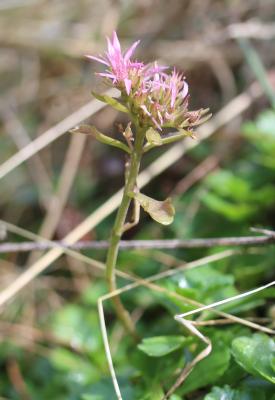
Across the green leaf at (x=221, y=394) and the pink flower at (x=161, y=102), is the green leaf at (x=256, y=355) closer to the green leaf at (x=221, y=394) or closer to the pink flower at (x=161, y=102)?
the green leaf at (x=221, y=394)

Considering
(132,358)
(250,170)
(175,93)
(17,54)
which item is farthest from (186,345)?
(17,54)

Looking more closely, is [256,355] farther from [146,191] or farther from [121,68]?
[146,191]

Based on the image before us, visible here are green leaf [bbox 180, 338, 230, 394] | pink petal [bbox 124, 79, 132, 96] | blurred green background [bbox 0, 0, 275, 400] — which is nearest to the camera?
pink petal [bbox 124, 79, 132, 96]

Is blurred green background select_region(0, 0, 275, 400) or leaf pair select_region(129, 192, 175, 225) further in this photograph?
blurred green background select_region(0, 0, 275, 400)

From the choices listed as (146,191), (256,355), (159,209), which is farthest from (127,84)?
(146,191)

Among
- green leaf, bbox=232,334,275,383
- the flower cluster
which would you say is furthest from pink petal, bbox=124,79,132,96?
green leaf, bbox=232,334,275,383

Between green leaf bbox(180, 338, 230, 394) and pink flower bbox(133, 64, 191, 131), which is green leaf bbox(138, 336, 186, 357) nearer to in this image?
green leaf bbox(180, 338, 230, 394)

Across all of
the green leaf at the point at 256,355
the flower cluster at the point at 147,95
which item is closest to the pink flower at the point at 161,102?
the flower cluster at the point at 147,95
